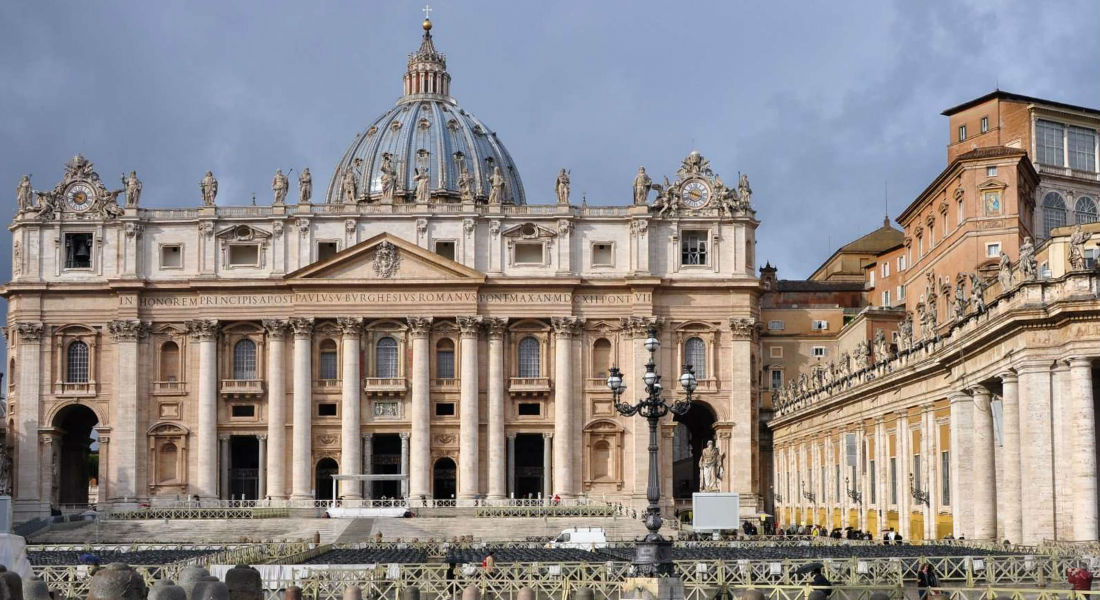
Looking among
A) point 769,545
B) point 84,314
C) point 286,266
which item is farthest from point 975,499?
point 84,314

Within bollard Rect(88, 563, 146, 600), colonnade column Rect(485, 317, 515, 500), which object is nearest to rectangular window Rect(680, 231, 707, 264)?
colonnade column Rect(485, 317, 515, 500)

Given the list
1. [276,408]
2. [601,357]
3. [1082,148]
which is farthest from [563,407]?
[1082,148]

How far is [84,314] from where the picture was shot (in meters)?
100

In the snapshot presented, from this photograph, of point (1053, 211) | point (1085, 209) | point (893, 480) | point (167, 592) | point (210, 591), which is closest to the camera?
point (167, 592)

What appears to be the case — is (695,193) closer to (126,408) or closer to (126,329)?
(126,329)

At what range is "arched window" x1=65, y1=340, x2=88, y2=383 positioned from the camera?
10062 cm

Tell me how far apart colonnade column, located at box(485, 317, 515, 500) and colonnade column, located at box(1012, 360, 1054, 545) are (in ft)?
170

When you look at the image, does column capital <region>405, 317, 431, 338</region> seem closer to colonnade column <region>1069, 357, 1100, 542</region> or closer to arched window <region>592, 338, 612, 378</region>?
arched window <region>592, 338, 612, 378</region>

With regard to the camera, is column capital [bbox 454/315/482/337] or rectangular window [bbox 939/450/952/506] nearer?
rectangular window [bbox 939/450/952/506]

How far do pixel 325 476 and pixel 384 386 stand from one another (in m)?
6.84

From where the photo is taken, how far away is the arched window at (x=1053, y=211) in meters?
82.0

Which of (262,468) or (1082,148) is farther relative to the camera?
(262,468)

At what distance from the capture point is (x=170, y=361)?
330ft

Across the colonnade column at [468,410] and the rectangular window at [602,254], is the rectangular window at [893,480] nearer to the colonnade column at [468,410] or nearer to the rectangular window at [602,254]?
the colonnade column at [468,410]
